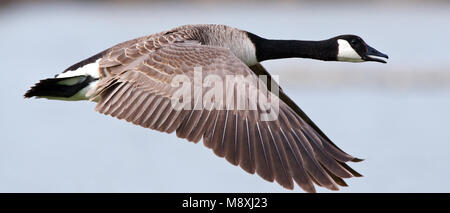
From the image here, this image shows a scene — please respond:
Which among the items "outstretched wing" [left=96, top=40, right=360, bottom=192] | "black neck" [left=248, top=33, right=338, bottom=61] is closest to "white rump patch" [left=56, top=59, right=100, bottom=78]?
"outstretched wing" [left=96, top=40, right=360, bottom=192]

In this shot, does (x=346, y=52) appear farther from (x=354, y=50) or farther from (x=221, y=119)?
(x=221, y=119)

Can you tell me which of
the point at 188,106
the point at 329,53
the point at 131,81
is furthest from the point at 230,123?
the point at 329,53

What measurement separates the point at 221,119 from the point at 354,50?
98.9 inches

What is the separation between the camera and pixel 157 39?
23.6 ft

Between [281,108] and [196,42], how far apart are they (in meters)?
1.21

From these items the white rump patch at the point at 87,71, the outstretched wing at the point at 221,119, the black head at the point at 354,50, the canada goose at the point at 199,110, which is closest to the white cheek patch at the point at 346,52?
the black head at the point at 354,50

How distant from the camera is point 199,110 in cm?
625

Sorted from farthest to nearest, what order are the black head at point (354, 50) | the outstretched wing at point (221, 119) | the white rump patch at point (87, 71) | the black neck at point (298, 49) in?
the black head at point (354, 50), the black neck at point (298, 49), the white rump patch at point (87, 71), the outstretched wing at point (221, 119)

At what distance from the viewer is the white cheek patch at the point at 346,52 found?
825 centimetres

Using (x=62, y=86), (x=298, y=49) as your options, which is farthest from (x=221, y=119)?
(x=298, y=49)

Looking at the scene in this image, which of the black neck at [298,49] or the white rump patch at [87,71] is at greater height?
the black neck at [298,49]

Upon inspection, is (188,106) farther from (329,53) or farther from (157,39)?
(329,53)

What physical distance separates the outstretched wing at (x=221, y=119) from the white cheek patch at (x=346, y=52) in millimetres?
1909

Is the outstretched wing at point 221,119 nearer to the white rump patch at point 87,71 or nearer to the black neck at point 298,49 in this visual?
the white rump patch at point 87,71
